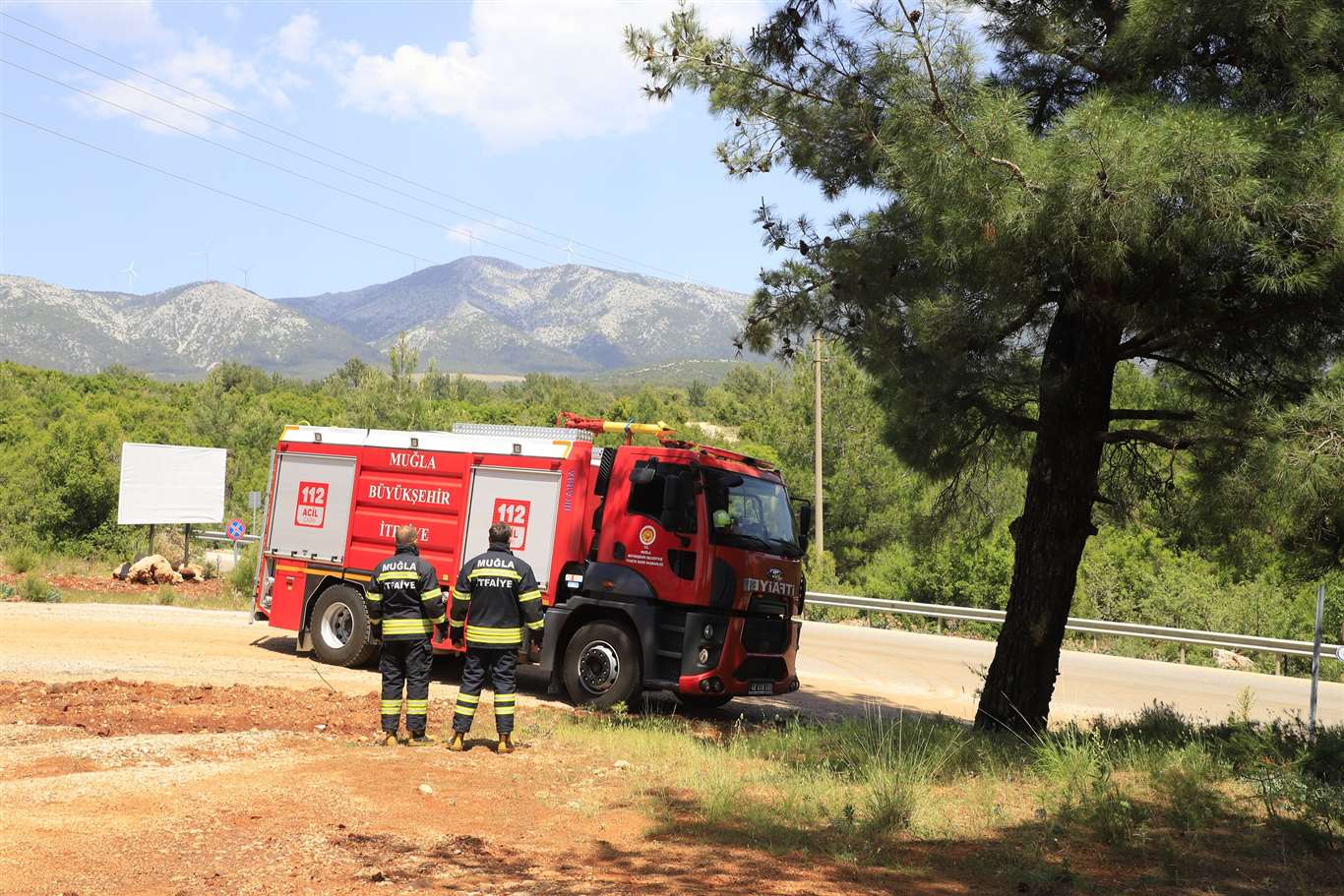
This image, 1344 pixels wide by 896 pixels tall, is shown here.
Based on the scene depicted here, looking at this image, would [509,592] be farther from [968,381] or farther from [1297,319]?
[1297,319]

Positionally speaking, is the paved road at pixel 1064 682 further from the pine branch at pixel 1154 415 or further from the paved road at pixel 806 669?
the pine branch at pixel 1154 415

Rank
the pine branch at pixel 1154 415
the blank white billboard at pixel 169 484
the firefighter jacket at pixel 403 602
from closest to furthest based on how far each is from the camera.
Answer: the pine branch at pixel 1154 415
the firefighter jacket at pixel 403 602
the blank white billboard at pixel 169 484

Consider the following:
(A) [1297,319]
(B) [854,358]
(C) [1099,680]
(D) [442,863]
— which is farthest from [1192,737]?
(C) [1099,680]

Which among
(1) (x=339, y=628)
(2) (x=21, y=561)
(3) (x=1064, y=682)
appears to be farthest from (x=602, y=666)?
(2) (x=21, y=561)

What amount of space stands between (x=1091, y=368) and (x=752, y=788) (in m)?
4.57

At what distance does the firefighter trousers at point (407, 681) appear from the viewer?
9570 mm

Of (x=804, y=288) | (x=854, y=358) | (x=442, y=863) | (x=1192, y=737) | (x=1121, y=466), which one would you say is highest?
(x=804, y=288)

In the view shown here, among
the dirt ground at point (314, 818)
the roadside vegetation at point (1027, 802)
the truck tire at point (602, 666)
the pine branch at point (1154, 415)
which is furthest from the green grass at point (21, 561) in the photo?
the pine branch at point (1154, 415)

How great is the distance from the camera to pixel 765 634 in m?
11.9

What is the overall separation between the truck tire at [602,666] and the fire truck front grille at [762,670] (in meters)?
1.05

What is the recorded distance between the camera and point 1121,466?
11141 millimetres

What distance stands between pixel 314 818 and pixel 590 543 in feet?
18.8

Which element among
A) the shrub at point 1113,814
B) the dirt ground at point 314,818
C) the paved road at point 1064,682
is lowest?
the dirt ground at point 314,818

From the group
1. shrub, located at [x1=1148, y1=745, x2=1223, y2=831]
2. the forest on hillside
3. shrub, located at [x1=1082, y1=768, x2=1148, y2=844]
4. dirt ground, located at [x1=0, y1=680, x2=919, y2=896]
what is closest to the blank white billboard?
the forest on hillside
